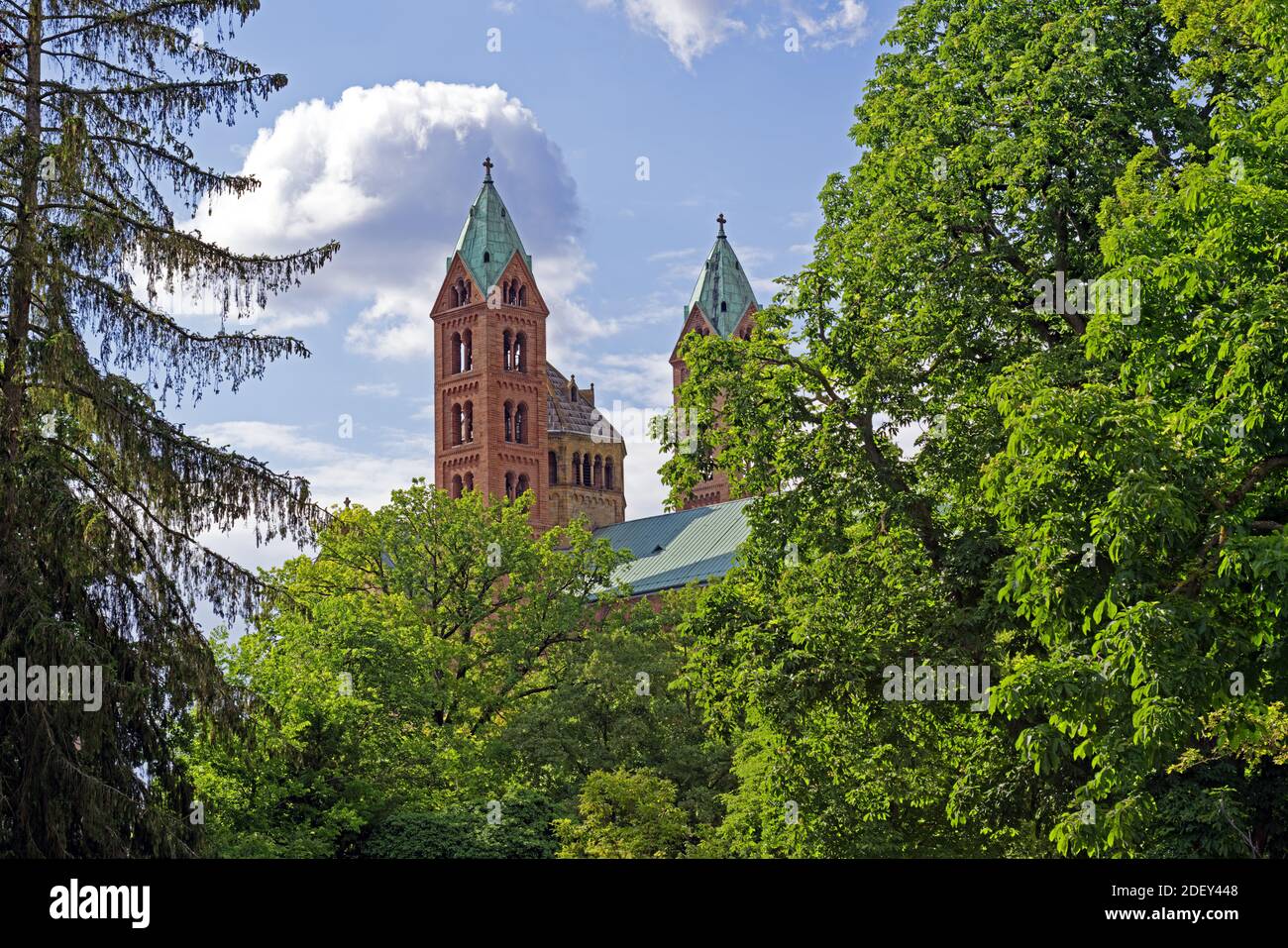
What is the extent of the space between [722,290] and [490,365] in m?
22.1

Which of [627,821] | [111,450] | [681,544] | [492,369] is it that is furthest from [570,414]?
[111,450]

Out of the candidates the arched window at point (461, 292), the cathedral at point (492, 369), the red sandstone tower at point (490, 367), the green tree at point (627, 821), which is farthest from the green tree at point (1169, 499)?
the arched window at point (461, 292)

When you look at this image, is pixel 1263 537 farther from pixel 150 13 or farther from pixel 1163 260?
pixel 150 13

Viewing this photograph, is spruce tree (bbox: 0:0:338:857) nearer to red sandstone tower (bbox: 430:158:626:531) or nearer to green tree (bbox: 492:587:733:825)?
green tree (bbox: 492:587:733:825)

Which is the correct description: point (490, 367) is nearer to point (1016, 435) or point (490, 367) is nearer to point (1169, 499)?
point (1016, 435)

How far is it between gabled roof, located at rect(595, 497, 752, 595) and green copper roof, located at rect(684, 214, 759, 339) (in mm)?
22439

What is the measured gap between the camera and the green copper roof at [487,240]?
100000mm

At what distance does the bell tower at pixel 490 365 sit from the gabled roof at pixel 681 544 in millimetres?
10224

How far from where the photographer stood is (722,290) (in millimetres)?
114875

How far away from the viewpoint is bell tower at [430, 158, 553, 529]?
100 metres

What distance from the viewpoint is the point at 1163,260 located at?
51.5ft
